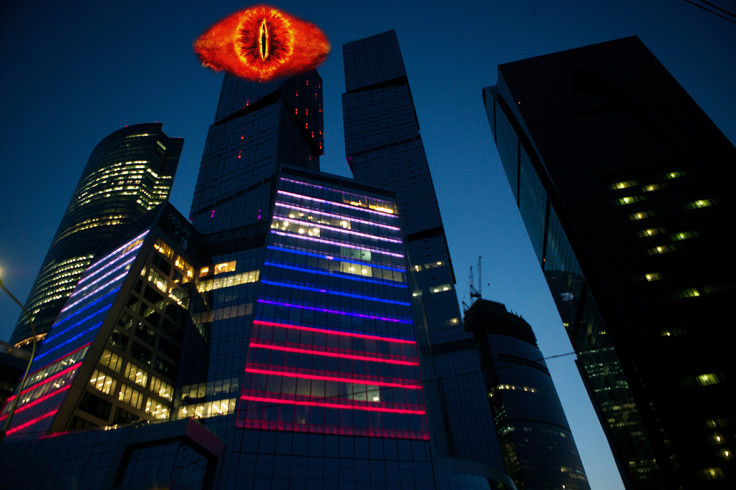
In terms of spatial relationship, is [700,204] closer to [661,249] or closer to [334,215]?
[661,249]

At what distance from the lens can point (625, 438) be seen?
111375 millimetres

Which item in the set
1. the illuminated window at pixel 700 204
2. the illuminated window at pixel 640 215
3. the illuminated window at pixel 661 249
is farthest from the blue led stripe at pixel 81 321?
the illuminated window at pixel 700 204

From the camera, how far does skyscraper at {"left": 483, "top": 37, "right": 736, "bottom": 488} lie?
8312 centimetres

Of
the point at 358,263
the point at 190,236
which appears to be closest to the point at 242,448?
the point at 358,263

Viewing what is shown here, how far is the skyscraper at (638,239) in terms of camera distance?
273 feet

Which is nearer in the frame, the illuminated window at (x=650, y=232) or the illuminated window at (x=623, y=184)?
the illuminated window at (x=650, y=232)

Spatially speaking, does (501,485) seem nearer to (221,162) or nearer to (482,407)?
(482,407)

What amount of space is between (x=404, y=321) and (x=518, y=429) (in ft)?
463

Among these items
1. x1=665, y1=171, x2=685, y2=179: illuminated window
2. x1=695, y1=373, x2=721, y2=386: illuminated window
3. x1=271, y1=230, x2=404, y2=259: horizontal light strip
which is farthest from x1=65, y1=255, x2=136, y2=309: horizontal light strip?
x1=665, y1=171, x2=685, y2=179: illuminated window

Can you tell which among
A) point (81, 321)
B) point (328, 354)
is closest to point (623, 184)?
point (328, 354)

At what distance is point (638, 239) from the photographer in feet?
340

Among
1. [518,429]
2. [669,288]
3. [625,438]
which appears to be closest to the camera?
[669,288]

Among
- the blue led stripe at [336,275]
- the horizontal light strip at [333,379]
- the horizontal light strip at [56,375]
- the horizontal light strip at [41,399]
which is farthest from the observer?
the blue led stripe at [336,275]

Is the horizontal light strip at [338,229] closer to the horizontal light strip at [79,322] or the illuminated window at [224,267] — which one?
the illuminated window at [224,267]
